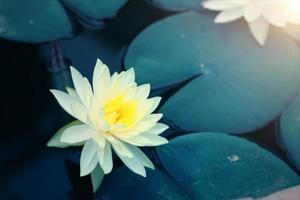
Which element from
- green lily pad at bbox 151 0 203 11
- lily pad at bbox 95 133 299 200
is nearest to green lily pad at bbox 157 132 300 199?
lily pad at bbox 95 133 299 200

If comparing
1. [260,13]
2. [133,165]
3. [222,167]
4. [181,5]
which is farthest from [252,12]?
[133,165]

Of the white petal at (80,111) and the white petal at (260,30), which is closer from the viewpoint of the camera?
the white petal at (80,111)

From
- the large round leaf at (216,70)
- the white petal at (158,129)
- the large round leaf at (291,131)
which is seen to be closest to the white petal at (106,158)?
the white petal at (158,129)

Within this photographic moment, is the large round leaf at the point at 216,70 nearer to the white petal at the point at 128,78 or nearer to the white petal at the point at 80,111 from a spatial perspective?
the white petal at the point at 128,78

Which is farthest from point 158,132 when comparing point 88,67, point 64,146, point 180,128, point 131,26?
point 131,26

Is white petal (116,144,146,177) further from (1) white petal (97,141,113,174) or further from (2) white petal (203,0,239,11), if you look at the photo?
(2) white petal (203,0,239,11)
